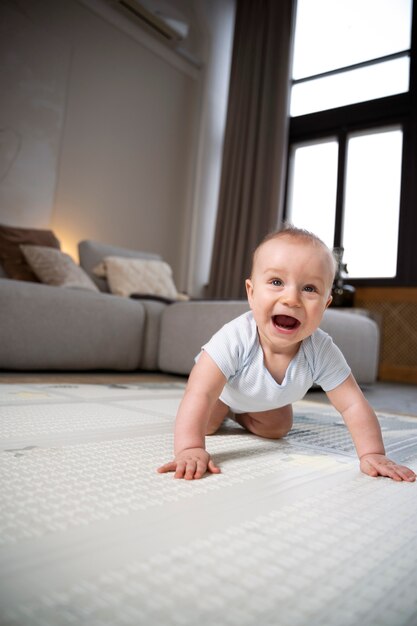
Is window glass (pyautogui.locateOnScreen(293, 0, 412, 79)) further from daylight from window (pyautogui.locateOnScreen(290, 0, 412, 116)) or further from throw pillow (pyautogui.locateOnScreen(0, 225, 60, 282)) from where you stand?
throw pillow (pyautogui.locateOnScreen(0, 225, 60, 282))

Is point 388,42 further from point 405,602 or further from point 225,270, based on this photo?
point 405,602

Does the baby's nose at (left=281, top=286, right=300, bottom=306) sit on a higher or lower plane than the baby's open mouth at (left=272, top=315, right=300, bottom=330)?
higher

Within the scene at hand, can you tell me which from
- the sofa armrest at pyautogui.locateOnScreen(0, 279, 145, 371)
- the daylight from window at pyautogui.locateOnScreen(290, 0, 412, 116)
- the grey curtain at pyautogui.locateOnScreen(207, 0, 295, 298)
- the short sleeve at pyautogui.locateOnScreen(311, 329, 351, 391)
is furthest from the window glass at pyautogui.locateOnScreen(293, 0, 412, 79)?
the short sleeve at pyautogui.locateOnScreen(311, 329, 351, 391)

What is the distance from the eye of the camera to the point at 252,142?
449 centimetres

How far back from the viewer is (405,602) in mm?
361

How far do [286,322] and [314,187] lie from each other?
3992mm

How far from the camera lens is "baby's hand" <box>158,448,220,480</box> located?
2.21 ft

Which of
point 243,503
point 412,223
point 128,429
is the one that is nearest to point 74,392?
point 128,429

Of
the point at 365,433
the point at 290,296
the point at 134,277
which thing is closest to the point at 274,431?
the point at 365,433

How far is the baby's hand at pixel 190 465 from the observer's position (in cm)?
67

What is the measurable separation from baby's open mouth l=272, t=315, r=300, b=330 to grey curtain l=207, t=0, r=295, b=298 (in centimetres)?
356

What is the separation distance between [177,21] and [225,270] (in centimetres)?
220

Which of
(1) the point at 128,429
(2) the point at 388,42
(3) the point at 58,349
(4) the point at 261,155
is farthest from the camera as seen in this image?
(4) the point at 261,155

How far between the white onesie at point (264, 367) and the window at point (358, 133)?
326 centimetres
